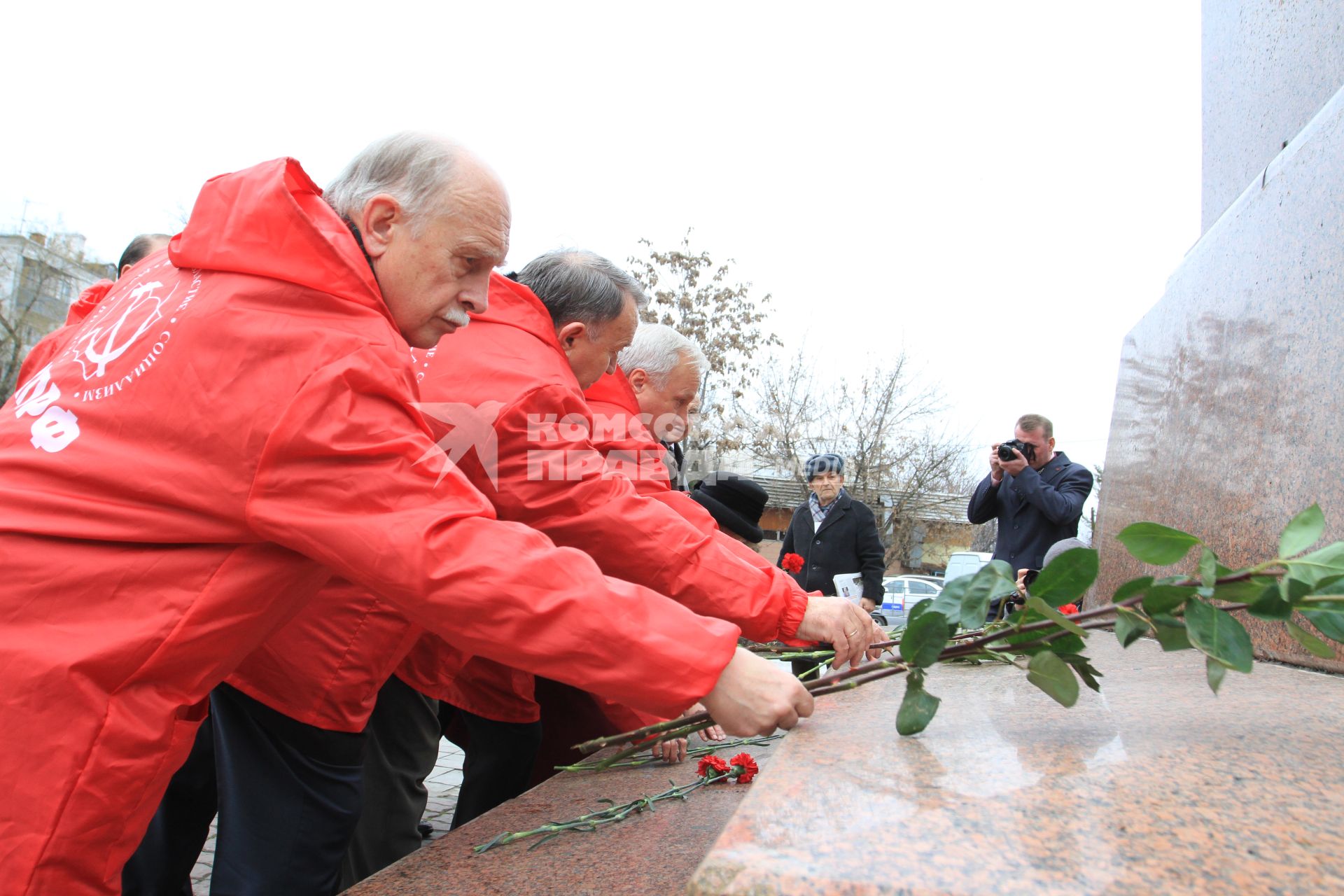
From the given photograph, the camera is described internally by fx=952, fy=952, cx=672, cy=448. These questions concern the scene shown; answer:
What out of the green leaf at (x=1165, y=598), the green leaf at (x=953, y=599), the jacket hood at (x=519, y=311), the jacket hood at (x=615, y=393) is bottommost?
the green leaf at (x=953, y=599)

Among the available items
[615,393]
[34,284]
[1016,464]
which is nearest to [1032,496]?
[1016,464]

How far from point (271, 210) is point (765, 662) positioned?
989mm

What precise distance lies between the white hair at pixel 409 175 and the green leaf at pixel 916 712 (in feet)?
3.57

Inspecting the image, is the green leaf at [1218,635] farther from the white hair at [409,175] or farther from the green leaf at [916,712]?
the white hair at [409,175]

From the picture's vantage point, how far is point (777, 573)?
213 cm

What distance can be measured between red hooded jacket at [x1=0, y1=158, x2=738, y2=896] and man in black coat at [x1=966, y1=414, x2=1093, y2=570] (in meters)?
3.99

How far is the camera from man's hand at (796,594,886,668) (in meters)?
2.08

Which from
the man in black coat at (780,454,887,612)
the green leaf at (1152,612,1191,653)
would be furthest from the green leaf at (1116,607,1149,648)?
the man in black coat at (780,454,887,612)

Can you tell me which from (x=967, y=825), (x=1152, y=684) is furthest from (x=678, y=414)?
(x=967, y=825)

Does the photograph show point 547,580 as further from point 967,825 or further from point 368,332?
point 967,825

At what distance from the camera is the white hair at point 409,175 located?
164 cm

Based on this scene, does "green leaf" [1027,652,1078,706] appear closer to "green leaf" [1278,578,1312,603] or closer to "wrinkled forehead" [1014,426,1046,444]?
"green leaf" [1278,578,1312,603]

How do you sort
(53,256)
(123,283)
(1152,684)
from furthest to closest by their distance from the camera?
(53,256) → (1152,684) → (123,283)

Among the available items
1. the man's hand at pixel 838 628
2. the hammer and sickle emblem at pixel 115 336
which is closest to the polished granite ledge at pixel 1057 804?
the man's hand at pixel 838 628
